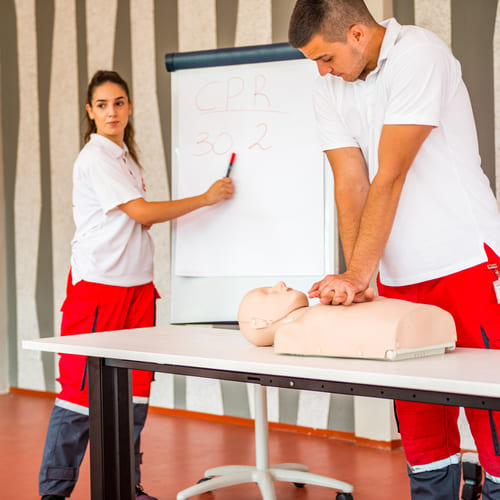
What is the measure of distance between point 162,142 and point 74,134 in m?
0.65

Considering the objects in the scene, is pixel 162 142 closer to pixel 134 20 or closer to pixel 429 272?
pixel 134 20

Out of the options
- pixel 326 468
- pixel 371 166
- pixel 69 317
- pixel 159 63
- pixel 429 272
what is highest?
pixel 159 63

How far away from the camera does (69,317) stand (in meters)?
2.34

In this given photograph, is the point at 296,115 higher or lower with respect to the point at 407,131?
higher

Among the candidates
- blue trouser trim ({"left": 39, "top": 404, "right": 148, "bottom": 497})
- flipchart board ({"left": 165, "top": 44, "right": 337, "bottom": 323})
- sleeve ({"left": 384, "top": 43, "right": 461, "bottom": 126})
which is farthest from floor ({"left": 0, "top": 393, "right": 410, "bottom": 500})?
sleeve ({"left": 384, "top": 43, "right": 461, "bottom": 126})

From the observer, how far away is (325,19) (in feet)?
4.93

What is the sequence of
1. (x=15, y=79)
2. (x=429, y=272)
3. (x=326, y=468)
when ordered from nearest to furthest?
1. (x=429, y=272)
2. (x=326, y=468)
3. (x=15, y=79)

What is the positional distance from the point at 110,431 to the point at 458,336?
801 millimetres

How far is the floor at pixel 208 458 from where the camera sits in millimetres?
2498

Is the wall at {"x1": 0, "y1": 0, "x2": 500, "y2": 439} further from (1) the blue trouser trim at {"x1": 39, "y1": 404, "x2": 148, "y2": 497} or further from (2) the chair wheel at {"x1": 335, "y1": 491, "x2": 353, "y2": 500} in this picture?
(1) the blue trouser trim at {"x1": 39, "y1": 404, "x2": 148, "y2": 497}

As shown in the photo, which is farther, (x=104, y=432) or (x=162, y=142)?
(x=162, y=142)

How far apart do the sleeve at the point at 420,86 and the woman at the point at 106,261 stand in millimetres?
978

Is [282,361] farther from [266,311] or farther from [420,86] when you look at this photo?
[420,86]

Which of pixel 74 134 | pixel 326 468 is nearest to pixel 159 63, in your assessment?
pixel 74 134
